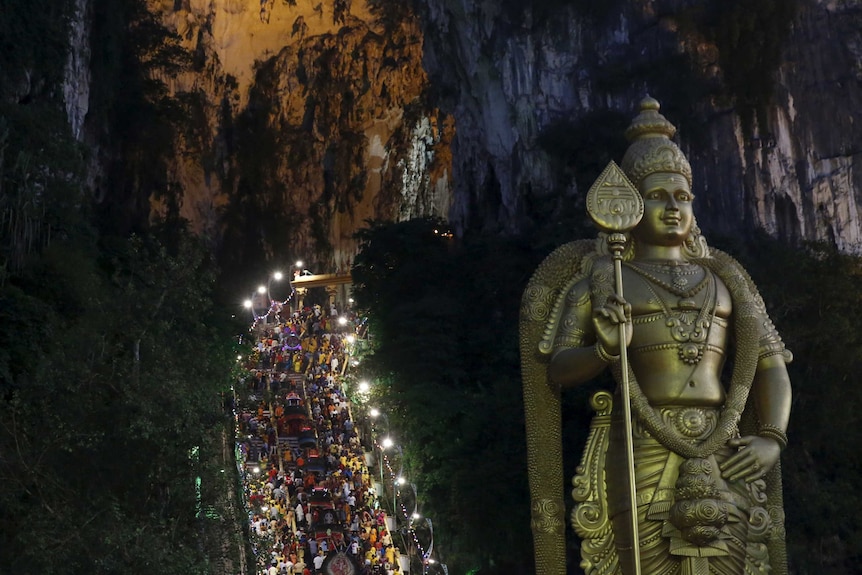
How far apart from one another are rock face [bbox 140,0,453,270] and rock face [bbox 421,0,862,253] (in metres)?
6.87

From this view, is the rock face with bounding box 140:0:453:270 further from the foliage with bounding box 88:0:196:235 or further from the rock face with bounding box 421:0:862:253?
the rock face with bounding box 421:0:862:253

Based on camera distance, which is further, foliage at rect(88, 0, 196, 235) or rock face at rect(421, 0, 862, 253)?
foliage at rect(88, 0, 196, 235)

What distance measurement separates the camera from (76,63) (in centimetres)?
2358

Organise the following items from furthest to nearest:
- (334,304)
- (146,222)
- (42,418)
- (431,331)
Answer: (334,304)
(146,222)
(431,331)
(42,418)

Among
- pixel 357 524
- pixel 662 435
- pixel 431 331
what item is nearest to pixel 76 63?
pixel 431 331

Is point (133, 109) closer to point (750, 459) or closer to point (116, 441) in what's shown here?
point (116, 441)

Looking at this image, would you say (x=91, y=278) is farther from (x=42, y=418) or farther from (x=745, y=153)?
(x=745, y=153)

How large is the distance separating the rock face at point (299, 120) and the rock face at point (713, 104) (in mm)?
6872

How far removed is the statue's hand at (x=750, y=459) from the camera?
21.4ft

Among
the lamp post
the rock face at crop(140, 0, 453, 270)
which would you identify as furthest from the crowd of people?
the rock face at crop(140, 0, 453, 270)

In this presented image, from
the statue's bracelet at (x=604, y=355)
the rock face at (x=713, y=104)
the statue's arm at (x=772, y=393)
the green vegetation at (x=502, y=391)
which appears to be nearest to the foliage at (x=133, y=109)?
the green vegetation at (x=502, y=391)

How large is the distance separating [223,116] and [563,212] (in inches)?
530

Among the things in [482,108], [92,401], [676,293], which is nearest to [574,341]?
[676,293]

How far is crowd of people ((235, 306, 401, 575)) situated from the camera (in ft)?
57.3
